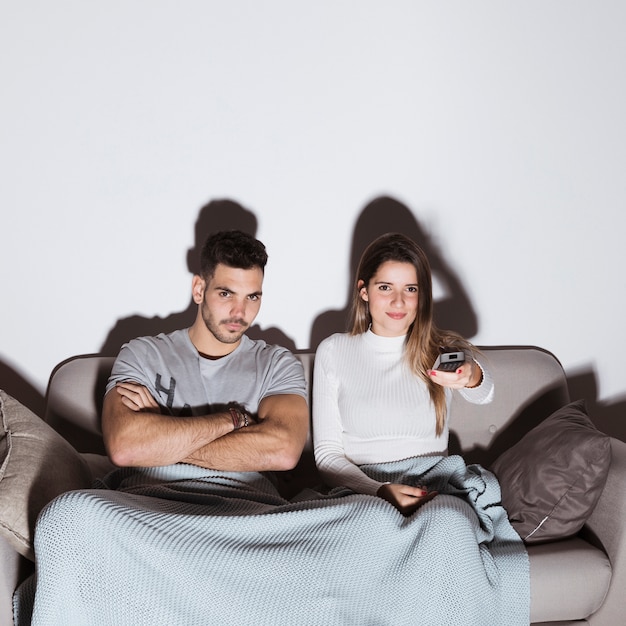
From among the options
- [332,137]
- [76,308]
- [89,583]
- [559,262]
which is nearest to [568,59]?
[559,262]

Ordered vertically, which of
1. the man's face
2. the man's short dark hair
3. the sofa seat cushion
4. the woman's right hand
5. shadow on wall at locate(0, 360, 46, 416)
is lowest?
the sofa seat cushion

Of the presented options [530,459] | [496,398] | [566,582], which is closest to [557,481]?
[530,459]

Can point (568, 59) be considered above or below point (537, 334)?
above

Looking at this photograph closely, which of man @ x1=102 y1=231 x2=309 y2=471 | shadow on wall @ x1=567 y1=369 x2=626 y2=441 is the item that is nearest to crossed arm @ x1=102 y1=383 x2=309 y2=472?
man @ x1=102 y1=231 x2=309 y2=471

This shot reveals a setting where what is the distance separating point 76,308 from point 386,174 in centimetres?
120

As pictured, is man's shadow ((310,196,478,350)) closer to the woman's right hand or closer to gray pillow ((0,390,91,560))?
the woman's right hand

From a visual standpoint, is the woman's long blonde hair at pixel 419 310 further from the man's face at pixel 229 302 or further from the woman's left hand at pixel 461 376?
the man's face at pixel 229 302

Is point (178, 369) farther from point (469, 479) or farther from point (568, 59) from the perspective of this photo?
point (568, 59)

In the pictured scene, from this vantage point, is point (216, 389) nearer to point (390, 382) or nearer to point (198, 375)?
point (198, 375)

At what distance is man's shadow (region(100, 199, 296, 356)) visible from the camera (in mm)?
2484

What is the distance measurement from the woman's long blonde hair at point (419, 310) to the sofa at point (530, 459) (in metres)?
0.20

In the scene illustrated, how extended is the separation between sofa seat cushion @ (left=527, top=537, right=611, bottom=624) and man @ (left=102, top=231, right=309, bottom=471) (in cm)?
72

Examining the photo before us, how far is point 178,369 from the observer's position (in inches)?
83.7

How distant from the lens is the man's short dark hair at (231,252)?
211 cm
